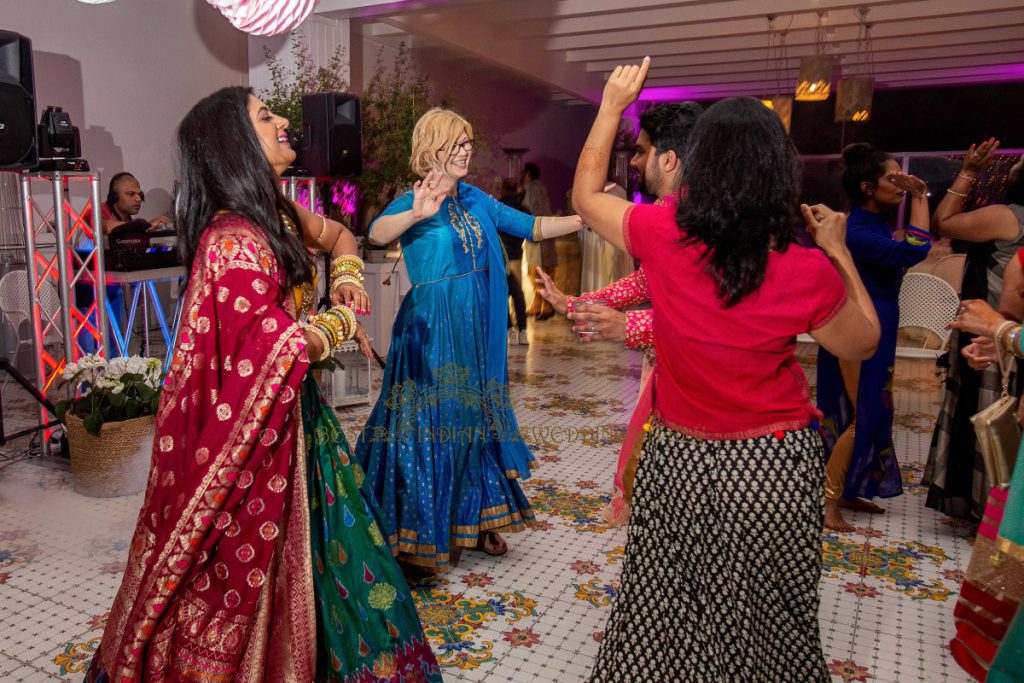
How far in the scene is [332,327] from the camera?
1.78 m

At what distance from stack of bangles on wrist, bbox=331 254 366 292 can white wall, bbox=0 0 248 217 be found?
231 inches

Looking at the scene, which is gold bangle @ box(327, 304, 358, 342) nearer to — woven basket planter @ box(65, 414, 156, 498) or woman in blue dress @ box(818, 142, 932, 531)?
woman in blue dress @ box(818, 142, 932, 531)

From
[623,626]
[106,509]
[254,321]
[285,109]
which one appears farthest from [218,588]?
[285,109]

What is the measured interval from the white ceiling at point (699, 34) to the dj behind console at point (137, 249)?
8.00ft

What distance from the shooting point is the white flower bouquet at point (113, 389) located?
3832mm

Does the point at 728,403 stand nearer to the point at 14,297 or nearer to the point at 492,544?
the point at 492,544

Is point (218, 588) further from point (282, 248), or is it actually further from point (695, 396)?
point (695, 396)

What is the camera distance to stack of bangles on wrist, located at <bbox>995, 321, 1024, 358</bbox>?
187 cm

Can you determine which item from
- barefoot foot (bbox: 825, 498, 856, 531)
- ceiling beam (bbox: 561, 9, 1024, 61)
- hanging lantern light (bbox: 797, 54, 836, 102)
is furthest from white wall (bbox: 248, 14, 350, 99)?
barefoot foot (bbox: 825, 498, 856, 531)

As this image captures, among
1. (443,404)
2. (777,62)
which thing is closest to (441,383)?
(443,404)

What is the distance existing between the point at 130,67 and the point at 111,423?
203 inches

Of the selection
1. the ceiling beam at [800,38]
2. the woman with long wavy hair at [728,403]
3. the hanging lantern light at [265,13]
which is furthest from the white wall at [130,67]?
the woman with long wavy hair at [728,403]

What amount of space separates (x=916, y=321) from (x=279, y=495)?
642cm

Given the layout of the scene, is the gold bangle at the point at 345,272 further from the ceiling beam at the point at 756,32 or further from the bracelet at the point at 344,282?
the ceiling beam at the point at 756,32
